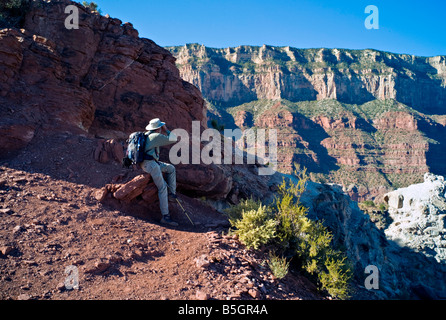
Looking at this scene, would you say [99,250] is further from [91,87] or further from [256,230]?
[91,87]

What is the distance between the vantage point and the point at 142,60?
11641 mm

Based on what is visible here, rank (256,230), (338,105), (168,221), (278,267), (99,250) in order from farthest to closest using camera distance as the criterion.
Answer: (338,105) < (168,221) < (256,230) < (278,267) < (99,250)

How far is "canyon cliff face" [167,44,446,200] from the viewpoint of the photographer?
84.5m

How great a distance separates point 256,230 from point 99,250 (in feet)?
8.84

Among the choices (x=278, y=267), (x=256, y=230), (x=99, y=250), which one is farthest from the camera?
(x=256, y=230)

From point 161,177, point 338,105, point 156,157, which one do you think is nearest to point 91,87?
point 156,157

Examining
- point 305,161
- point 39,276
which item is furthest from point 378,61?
point 39,276

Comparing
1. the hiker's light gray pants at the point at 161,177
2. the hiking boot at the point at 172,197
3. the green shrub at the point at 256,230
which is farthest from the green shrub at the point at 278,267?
the hiking boot at the point at 172,197

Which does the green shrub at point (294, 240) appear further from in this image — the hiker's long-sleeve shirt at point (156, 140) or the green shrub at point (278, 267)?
the hiker's long-sleeve shirt at point (156, 140)

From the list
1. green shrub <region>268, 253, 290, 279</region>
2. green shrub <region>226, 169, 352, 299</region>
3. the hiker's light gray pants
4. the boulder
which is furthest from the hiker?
green shrub <region>268, 253, 290, 279</region>

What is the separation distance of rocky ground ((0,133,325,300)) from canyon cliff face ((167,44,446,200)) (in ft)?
233

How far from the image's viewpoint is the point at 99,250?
4.56 meters

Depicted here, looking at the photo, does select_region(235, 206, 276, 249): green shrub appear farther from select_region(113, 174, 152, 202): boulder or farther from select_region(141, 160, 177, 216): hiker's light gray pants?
select_region(113, 174, 152, 202): boulder

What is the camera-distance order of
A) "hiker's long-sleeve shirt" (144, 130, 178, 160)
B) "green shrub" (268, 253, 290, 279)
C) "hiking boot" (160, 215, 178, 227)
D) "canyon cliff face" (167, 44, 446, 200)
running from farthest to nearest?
"canyon cliff face" (167, 44, 446, 200)
"hiking boot" (160, 215, 178, 227)
"hiker's long-sleeve shirt" (144, 130, 178, 160)
"green shrub" (268, 253, 290, 279)
